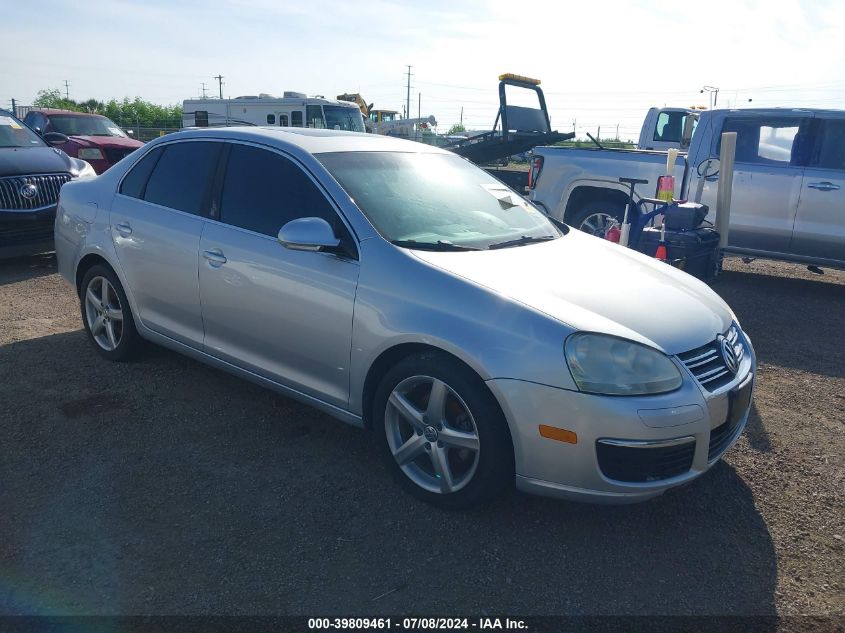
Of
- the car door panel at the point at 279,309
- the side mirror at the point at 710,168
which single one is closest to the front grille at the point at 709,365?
the car door panel at the point at 279,309

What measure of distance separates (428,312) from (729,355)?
1376mm

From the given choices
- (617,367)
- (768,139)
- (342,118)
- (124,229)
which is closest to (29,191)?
(124,229)

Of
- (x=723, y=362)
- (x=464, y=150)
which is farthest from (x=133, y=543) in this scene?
(x=464, y=150)

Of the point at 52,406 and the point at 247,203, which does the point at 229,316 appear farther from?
the point at 52,406

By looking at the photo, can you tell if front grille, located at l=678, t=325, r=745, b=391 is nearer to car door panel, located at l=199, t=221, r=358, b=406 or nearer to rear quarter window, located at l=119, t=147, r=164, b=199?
car door panel, located at l=199, t=221, r=358, b=406

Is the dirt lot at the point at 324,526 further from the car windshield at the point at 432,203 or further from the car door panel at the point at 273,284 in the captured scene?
the car windshield at the point at 432,203

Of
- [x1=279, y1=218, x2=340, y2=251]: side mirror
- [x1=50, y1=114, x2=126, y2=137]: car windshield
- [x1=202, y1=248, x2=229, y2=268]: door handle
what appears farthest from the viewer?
[x1=50, y1=114, x2=126, y2=137]: car windshield

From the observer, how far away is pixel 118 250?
4.54 m

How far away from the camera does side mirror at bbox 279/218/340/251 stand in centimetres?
330

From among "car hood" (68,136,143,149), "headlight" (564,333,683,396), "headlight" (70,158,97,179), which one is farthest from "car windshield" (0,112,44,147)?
"headlight" (564,333,683,396)

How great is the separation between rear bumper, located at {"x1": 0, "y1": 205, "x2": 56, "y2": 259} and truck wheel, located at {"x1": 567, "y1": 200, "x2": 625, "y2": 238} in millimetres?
5806

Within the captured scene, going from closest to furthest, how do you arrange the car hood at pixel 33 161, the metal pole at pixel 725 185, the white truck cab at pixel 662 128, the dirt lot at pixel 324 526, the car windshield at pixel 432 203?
the dirt lot at pixel 324 526 → the car windshield at pixel 432 203 → the metal pole at pixel 725 185 → the car hood at pixel 33 161 → the white truck cab at pixel 662 128

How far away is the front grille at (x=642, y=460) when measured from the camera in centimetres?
276

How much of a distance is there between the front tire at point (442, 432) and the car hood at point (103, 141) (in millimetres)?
12336
